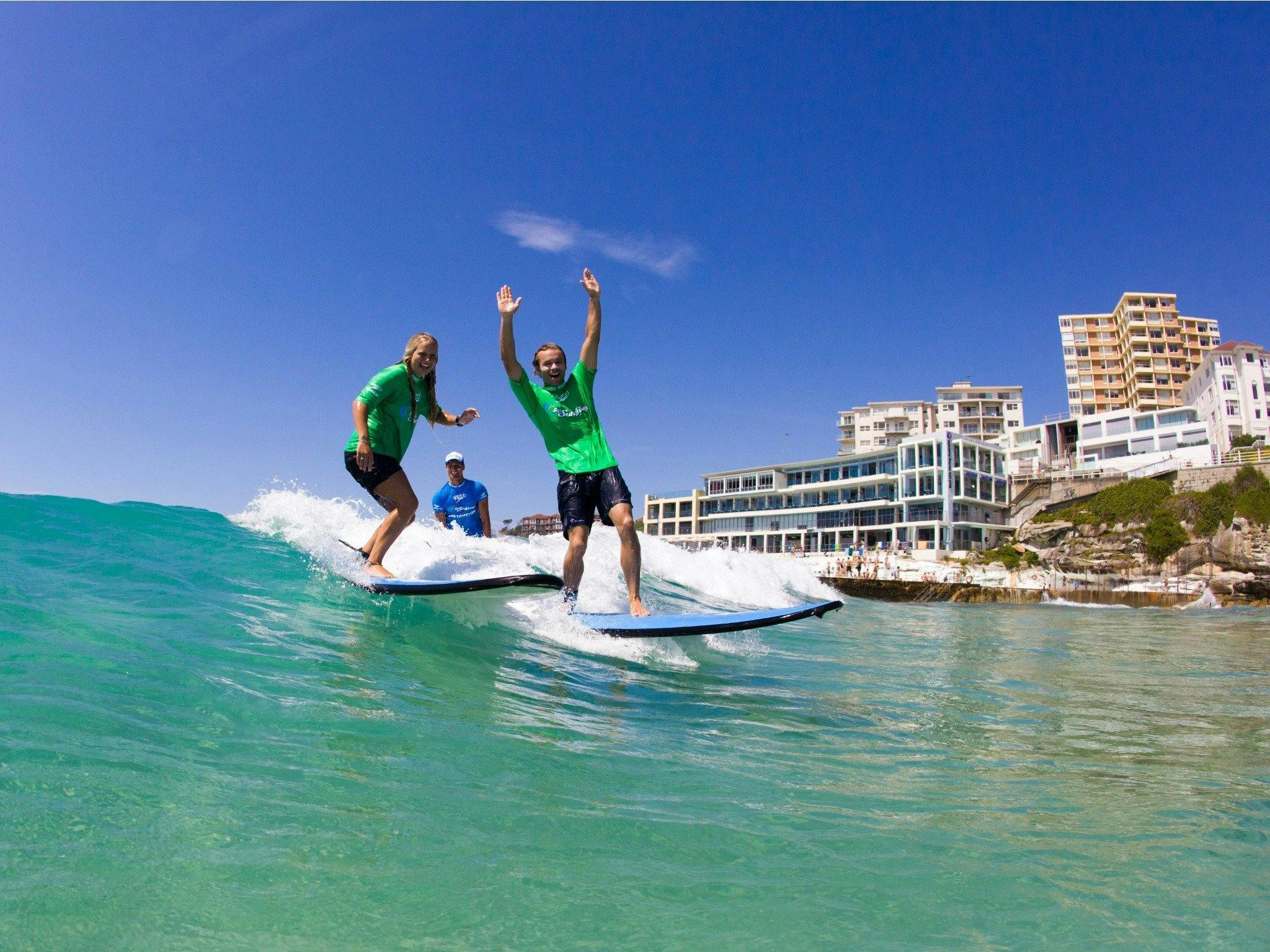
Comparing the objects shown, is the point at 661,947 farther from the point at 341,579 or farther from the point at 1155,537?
the point at 1155,537

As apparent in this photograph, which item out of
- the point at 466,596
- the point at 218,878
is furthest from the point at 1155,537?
the point at 218,878

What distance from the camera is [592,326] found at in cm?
631

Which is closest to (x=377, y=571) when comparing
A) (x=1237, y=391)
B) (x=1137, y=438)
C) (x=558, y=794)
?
(x=558, y=794)

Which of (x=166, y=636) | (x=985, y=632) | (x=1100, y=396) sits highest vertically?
(x=1100, y=396)

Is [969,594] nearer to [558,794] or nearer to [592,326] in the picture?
[592,326]

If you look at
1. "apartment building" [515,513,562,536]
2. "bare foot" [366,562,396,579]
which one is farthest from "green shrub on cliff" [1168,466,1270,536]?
"apartment building" [515,513,562,536]

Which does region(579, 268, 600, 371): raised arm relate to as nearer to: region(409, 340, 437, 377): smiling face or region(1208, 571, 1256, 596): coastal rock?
region(409, 340, 437, 377): smiling face

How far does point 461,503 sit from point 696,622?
18.1ft

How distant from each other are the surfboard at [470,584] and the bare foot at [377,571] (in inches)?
10.3

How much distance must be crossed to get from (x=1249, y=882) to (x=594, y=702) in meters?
3.22

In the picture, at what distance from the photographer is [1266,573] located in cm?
4481

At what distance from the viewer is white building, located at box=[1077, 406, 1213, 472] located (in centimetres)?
6956

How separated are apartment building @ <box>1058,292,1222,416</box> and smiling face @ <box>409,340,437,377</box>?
108021 mm

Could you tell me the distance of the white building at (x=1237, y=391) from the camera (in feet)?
249
